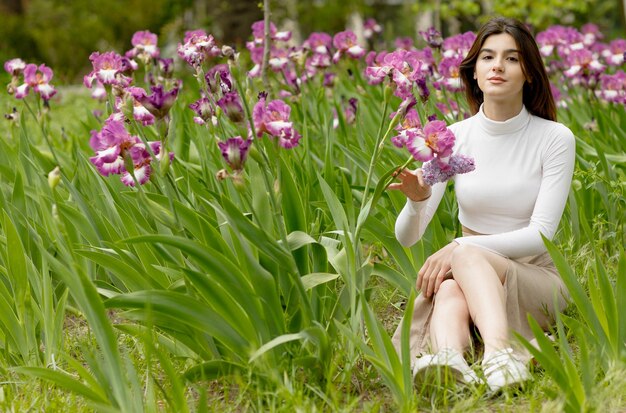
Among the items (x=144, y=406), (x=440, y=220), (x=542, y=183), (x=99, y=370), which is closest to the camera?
(x=99, y=370)

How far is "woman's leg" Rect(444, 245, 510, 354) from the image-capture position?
7.14 feet

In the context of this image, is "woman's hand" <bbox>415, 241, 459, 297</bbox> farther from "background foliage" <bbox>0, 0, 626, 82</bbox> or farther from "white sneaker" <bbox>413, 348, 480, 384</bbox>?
"background foliage" <bbox>0, 0, 626, 82</bbox>

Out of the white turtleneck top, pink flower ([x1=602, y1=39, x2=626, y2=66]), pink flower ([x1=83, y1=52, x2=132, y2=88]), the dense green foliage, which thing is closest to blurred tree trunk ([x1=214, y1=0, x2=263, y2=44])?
pink flower ([x1=602, y1=39, x2=626, y2=66])

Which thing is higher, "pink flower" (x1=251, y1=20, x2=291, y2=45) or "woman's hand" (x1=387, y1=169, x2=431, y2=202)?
"pink flower" (x1=251, y1=20, x2=291, y2=45)

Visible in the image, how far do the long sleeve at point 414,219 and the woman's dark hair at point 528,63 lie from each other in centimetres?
36

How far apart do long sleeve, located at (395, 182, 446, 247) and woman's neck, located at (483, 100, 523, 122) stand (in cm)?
25

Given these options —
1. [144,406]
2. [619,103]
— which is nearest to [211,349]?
[144,406]

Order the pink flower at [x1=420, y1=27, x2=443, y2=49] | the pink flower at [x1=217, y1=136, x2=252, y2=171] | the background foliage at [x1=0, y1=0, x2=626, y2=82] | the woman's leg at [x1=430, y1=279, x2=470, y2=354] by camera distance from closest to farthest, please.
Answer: the pink flower at [x1=217, y1=136, x2=252, y2=171] → the woman's leg at [x1=430, y1=279, x2=470, y2=354] → the pink flower at [x1=420, y1=27, x2=443, y2=49] → the background foliage at [x1=0, y1=0, x2=626, y2=82]

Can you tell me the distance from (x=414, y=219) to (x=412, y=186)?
0.13 meters

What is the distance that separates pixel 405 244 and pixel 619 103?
1.94 metres

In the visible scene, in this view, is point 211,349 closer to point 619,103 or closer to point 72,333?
point 72,333

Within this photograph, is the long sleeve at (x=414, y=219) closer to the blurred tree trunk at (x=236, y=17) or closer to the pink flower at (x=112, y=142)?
the pink flower at (x=112, y=142)

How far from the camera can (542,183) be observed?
8.05 feet

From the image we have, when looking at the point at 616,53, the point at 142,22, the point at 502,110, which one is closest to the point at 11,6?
the point at 142,22
